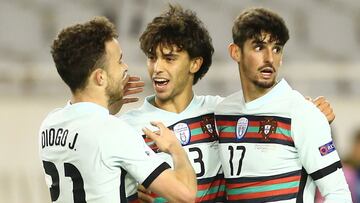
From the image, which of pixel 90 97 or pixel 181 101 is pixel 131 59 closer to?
pixel 181 101

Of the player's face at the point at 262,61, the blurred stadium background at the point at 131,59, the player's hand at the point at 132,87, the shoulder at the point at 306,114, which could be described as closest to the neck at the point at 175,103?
the player's hand at the point at 132,87

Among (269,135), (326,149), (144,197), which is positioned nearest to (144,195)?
(144,197)

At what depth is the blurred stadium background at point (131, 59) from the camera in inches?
394

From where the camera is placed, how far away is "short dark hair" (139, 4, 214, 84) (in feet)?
17.2

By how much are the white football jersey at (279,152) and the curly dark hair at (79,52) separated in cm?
71

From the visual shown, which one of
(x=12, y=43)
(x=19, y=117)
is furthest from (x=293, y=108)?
(x=12, y=43)

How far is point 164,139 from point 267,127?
0.49m

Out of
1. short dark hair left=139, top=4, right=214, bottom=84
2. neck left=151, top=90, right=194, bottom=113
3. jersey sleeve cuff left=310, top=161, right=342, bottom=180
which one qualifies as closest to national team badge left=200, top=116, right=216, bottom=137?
neck left=151, top=90, right=194, bottom=113

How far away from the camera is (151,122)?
4.95 meters

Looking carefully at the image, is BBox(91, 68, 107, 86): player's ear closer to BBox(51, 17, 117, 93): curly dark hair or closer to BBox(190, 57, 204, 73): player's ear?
BBox(51, 17, 117, 93): curly dark hair

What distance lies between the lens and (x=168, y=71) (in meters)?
5.19

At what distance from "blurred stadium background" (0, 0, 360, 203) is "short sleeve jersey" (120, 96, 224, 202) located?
455 cm

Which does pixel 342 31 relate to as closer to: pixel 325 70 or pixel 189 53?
pixel 325 70

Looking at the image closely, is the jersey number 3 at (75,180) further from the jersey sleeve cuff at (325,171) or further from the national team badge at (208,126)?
the jersey sleeve cuff at (325,171)
